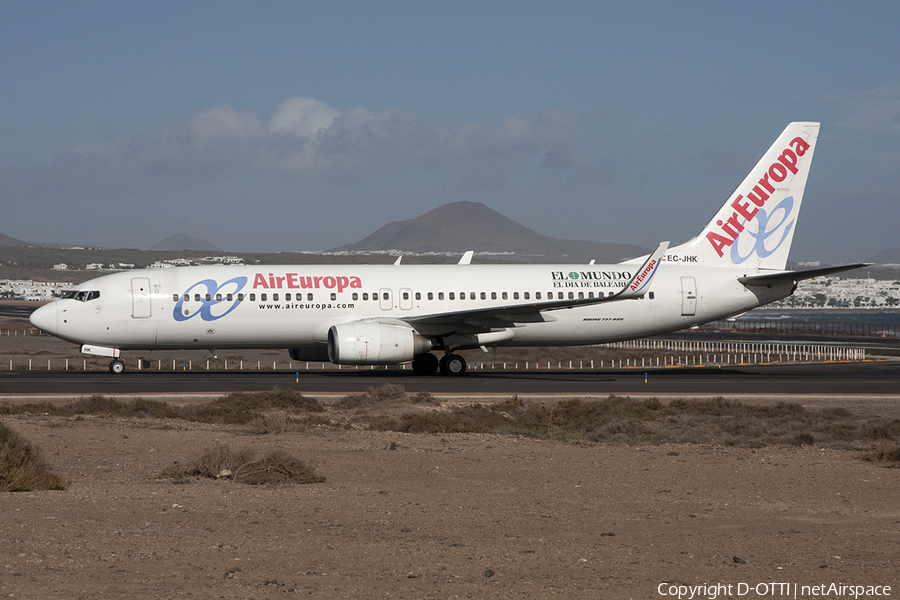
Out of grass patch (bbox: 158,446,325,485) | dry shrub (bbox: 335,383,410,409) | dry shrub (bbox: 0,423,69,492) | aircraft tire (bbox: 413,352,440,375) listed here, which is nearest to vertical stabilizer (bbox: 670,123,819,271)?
aircraft tire (bbox: 413,352,440,375)

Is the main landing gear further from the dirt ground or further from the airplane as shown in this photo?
the dirt ground

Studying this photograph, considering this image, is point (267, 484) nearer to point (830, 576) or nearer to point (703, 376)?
point (830, 576)

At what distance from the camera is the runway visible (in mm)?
29078

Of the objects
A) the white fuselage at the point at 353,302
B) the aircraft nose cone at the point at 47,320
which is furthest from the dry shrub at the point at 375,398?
the aircraft nose cone at the point at 47,320

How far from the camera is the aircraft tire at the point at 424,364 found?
34.7m

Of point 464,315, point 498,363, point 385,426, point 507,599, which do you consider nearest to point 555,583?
point 507,599

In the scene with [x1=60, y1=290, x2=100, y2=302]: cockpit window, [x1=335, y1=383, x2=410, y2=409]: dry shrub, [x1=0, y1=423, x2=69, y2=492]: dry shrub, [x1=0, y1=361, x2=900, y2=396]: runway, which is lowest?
[x1=0, y1=361, x2=900, y2=396]: runway

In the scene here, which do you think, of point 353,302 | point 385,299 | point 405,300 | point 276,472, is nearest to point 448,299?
point 405,300

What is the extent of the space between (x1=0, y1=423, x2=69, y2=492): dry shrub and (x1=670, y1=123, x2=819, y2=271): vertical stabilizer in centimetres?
2744

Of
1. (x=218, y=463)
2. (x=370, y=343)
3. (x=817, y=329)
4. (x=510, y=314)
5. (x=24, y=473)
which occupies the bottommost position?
(x=817, y=329)

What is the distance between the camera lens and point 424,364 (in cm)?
3469

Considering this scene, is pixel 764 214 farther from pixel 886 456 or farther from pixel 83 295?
pixel 83 295

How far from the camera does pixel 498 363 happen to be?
1923 inches

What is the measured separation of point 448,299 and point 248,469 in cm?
2074
